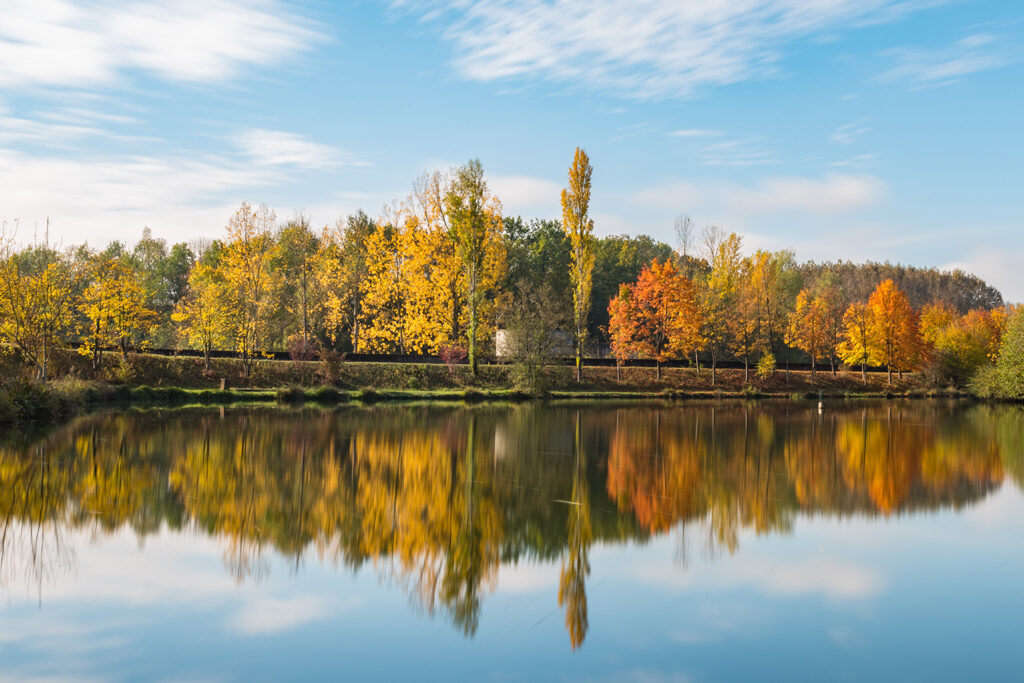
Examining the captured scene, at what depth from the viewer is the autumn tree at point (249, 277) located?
152 ft

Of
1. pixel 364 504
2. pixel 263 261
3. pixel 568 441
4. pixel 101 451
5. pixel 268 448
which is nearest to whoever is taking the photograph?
pixel 364 504

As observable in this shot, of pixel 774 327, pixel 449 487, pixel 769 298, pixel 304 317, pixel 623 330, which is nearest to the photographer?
pixel 449 487

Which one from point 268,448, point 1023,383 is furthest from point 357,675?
point 1023,383

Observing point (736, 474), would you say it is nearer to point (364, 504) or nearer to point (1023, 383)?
point (364, 504)

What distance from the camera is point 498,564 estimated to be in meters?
10.4

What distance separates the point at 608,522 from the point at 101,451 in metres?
12.8

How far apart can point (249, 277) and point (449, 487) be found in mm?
35808

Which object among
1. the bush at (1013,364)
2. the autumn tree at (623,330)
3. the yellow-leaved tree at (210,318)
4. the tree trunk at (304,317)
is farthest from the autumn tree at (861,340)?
the yellow-leaved tree at (210,318)

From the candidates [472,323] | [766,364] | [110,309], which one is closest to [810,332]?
[766,364]

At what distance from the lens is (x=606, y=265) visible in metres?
78.8

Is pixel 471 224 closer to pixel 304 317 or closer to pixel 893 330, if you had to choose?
pixel 304 317

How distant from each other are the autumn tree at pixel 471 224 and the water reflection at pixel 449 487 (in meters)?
20.5

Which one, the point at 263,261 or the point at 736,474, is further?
the point at 263,261

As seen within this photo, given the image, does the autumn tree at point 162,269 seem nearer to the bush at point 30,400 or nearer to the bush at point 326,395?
the bush at point 326,395
